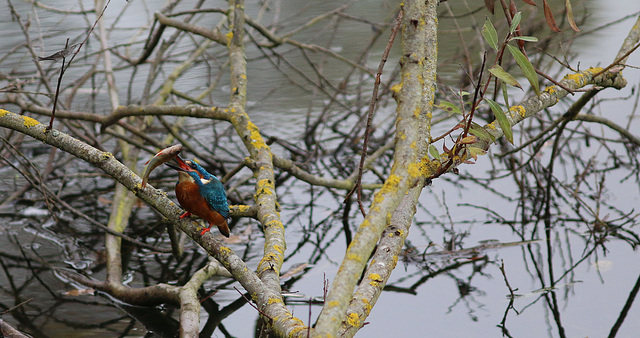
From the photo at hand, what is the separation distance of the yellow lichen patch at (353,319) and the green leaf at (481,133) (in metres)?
0.59

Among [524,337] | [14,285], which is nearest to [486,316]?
[524,337]

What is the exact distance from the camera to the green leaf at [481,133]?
5.37 ft

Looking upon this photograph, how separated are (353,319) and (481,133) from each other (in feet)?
2.05

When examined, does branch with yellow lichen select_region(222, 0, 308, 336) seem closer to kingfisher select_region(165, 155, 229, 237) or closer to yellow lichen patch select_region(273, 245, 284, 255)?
yellow lichen patch select_region(273, 245, 284, 255)

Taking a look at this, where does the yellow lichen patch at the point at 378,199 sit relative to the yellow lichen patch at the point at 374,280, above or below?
above

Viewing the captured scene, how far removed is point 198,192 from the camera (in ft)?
6.21

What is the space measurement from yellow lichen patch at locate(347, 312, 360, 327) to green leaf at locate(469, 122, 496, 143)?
0.59m

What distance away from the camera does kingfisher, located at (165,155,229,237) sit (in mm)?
1891

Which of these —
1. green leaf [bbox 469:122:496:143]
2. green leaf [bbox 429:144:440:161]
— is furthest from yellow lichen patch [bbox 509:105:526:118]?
green leaf [bbox 429:144:440:161]

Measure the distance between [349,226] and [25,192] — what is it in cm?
217

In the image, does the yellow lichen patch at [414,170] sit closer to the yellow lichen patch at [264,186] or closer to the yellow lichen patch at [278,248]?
the yellow lichen patch at [278,248]

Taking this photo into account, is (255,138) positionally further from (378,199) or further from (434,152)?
(378,199)

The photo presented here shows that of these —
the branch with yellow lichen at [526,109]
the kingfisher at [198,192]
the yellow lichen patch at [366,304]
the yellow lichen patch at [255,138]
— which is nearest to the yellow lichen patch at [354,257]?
the yellow lichen patch at [366,304]

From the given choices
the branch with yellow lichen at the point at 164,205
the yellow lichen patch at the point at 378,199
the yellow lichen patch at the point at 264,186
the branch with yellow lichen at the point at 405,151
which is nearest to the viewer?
the branch with yellow lichen at the point at 405,151
